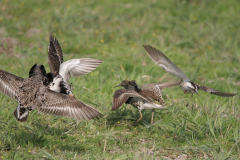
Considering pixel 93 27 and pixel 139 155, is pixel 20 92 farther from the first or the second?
pixel 93 27

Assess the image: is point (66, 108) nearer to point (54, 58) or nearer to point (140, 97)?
point (140, 97)

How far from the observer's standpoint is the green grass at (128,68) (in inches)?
200

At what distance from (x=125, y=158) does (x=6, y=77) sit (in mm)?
2309

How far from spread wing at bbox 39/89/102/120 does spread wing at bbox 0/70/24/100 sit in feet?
1.88

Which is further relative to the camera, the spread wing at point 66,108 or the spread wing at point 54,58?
the spread wing at point 54,58

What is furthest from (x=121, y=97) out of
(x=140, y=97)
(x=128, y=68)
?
(x=128, y=68)

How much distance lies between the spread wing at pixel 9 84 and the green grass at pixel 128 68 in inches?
23.6

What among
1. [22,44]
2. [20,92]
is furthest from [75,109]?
[22,44]

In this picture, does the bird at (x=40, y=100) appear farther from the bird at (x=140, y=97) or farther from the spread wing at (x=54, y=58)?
the spread wing at (x=54, y=58)

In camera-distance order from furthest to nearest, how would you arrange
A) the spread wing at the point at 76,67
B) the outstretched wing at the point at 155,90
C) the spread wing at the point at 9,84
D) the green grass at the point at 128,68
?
the spread wing at the point at 76,67 → the outstretched wing at the point at 155,90 → the green grass at the point at 128,68 → the spread wing at the point at 9,84

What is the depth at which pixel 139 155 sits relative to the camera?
16.3 feet

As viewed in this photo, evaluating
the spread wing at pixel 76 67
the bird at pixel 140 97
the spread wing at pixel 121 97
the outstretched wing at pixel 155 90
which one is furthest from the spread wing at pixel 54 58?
the outstretched wing at pixel 155 90

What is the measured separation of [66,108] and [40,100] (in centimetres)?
45

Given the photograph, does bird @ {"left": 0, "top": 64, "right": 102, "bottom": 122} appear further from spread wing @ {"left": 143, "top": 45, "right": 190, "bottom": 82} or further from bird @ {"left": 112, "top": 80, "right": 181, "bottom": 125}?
spread wing @ {"left": 143, "top": 45, "right": 190, "bottom": 82}
